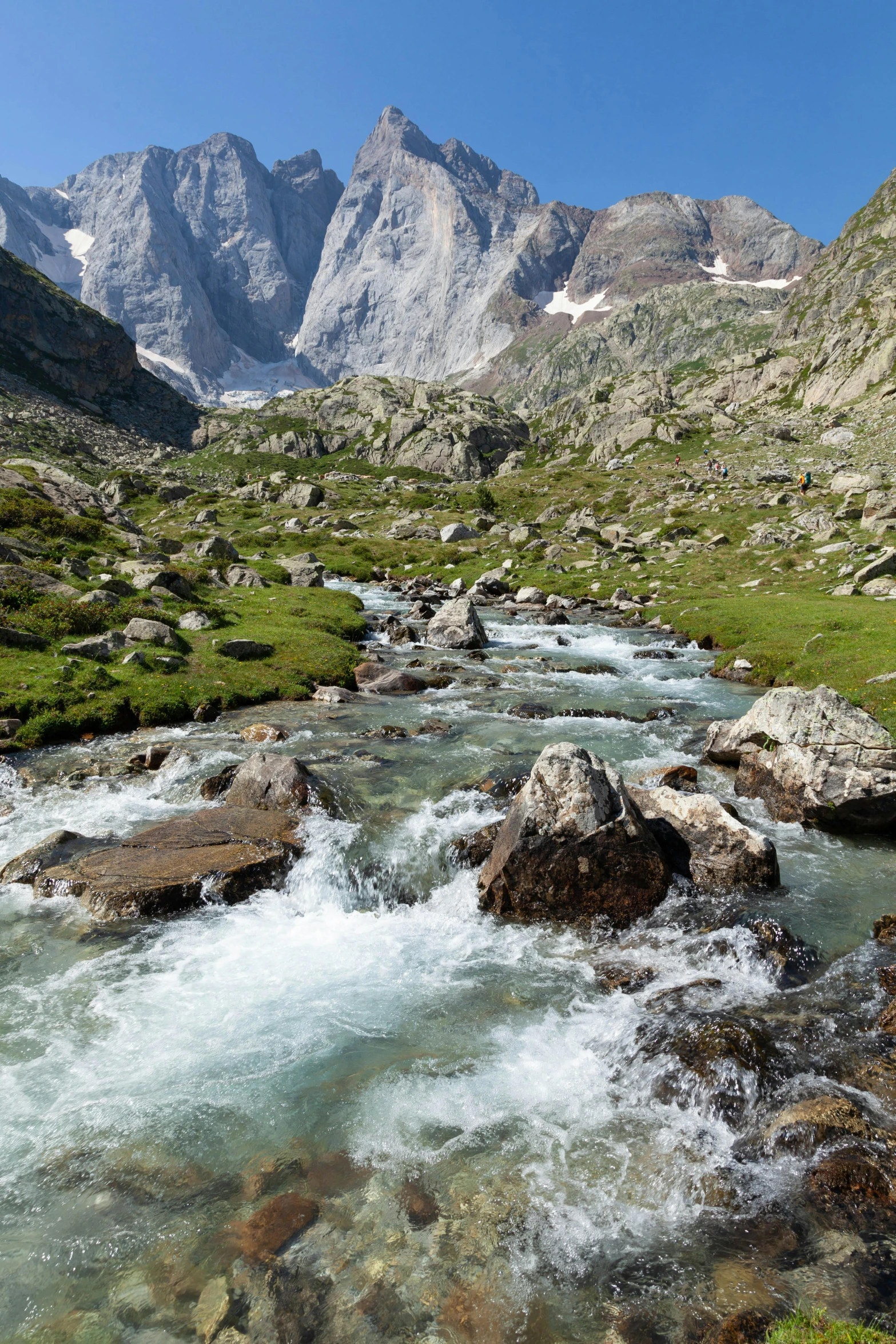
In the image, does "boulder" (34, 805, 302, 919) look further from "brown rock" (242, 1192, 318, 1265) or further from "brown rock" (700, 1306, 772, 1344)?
"brown rock" (700, 1306, 772, 1344)

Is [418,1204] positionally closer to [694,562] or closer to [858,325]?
[694,562]

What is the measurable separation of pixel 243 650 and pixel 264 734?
9.83m

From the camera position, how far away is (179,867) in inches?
606

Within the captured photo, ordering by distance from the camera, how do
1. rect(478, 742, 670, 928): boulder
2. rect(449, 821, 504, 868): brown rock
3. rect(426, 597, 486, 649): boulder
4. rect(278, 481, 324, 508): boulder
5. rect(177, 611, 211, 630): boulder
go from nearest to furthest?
1. rect(478, 742, 670, 928): boulder
2. rect(449, 821, 504, 868): brown rock
3. rect(177, 611, 211, 630): boulder
4. rect(426, 597, 486, 649): boulder
5. rect(278, 481, 324, 508): boulder

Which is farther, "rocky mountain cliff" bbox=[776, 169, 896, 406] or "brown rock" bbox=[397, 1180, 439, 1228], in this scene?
"rocky mountain cliff" bbox=[776, 169, 896, 406]

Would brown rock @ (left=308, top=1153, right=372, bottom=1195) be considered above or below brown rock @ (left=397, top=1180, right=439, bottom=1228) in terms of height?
below

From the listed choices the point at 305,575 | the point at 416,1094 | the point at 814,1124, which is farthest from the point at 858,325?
the point at 416,1094

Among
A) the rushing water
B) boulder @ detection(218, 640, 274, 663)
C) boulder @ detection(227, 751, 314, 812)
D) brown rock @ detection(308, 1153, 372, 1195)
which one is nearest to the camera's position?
the rushing water

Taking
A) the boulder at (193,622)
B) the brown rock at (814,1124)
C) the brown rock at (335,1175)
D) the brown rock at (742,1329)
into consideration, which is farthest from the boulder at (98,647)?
the brown rock at (742,1329)

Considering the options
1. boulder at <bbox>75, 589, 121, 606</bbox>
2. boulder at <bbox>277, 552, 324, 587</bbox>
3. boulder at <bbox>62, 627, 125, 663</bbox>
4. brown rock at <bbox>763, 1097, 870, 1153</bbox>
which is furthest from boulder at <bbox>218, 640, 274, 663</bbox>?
brown rock at <bbox>763, 1097, 870, 1153</bbox>

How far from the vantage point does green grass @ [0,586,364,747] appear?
76.6 feet

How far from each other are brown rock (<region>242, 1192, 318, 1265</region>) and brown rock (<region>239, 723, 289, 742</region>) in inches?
674

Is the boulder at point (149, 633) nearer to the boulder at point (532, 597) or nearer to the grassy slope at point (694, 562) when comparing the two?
the grassy slope at point (694, 562)

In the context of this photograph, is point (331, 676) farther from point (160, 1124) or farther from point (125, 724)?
point (160, 1124)
